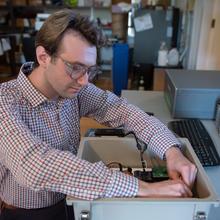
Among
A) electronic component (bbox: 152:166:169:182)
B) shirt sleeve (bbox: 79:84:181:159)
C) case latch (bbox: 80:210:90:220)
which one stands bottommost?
electronic component (bbox: 152:166:169:182)

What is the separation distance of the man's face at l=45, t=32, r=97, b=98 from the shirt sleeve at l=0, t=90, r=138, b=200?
202 mm

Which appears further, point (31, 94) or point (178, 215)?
point (31, 94)

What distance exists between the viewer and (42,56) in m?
0.83

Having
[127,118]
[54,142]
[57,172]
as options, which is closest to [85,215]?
[57,172]

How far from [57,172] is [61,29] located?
1.31 feet

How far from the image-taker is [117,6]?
4211 mm

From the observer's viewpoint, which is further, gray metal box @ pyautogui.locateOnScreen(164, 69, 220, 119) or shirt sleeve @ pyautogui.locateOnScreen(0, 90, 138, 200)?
gray metal box @ pyautogui.locateOnScreen(164, 69, 220, 119)

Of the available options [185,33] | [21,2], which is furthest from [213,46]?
[21,2]

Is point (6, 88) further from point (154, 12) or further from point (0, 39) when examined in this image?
point (0, 39)

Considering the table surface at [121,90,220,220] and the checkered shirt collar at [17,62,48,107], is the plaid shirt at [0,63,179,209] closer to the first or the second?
the checkered shirt collar at [17,62,48,107]

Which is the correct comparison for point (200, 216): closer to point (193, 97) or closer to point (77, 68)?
point (77, 68)

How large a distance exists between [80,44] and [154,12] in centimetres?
300

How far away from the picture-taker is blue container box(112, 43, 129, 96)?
3.60 m

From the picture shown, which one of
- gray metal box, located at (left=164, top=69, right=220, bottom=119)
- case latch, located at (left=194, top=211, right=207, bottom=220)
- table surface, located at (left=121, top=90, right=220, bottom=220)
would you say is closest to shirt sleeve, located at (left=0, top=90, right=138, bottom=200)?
case latch, located at (left=194, top=211, right=207, bottom=220)
